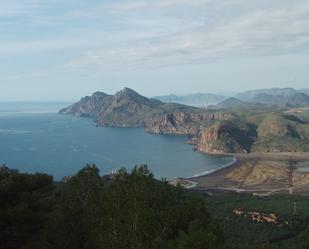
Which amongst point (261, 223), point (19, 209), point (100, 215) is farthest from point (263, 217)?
point (19, 209)

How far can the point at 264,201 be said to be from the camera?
10894 centimetres

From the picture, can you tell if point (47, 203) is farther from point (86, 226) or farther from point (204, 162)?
point (204, 162)

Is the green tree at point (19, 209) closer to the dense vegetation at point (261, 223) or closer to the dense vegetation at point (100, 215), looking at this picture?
the dense vegetation at point (100, 215)

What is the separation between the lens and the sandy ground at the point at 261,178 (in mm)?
139875

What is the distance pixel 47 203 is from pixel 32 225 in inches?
95.1

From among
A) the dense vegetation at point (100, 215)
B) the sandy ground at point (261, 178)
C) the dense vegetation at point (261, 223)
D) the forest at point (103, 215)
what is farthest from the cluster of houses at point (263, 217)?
the forest at point (103, 215)

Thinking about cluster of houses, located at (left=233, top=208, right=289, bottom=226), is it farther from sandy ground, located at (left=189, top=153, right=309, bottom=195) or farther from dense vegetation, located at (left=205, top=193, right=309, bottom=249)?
sandy ground, located at (left=189, top=153, right=309, bottom=195)

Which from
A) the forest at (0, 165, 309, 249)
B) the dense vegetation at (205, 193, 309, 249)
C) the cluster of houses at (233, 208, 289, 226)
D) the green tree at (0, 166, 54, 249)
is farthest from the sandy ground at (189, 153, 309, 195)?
the green tree at (0, 166, 54, 249)

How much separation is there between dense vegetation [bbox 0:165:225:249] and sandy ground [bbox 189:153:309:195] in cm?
10749

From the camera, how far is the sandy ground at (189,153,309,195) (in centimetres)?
13988

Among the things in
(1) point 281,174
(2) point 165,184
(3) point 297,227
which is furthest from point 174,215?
(1) point 281,174

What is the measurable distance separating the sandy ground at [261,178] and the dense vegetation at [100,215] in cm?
10749

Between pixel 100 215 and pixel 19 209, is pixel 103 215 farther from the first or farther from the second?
pixel 19 209

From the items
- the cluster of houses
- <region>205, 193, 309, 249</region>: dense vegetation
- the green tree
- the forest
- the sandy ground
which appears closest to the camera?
the forest
